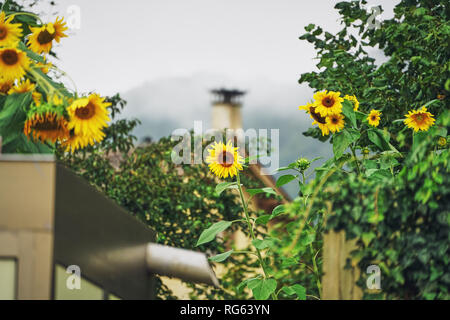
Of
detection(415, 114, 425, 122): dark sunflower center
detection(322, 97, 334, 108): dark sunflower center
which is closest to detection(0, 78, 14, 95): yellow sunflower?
detection(322, 97, 334, 108): dark sunflower center

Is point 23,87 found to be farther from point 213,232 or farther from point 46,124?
point 213,232

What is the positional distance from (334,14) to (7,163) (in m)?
3.80

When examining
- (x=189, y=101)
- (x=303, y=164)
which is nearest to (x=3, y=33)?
(x=303, y=164)

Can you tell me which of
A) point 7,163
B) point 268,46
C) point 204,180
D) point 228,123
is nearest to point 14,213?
point 7,163

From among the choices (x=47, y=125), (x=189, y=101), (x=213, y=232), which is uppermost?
(x=189, y=101)

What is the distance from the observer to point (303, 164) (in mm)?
3248

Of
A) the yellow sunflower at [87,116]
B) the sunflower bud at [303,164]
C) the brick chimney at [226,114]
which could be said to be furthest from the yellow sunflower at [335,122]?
the brick chimney at [226,114]

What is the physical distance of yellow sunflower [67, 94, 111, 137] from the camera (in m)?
2.21

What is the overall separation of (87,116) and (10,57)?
17.1 inches

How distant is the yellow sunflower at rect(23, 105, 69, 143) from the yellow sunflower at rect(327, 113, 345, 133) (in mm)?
1411

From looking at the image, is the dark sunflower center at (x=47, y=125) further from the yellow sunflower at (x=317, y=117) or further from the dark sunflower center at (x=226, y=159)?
the yellow sunflower at (x=317, y=117)

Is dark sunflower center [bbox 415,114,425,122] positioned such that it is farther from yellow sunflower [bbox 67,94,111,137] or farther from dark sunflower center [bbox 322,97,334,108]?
yellow sunflower [bbox 67,94,111,137]

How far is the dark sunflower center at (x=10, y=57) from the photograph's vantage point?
2324 mm

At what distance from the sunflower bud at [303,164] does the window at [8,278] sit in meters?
1.80
